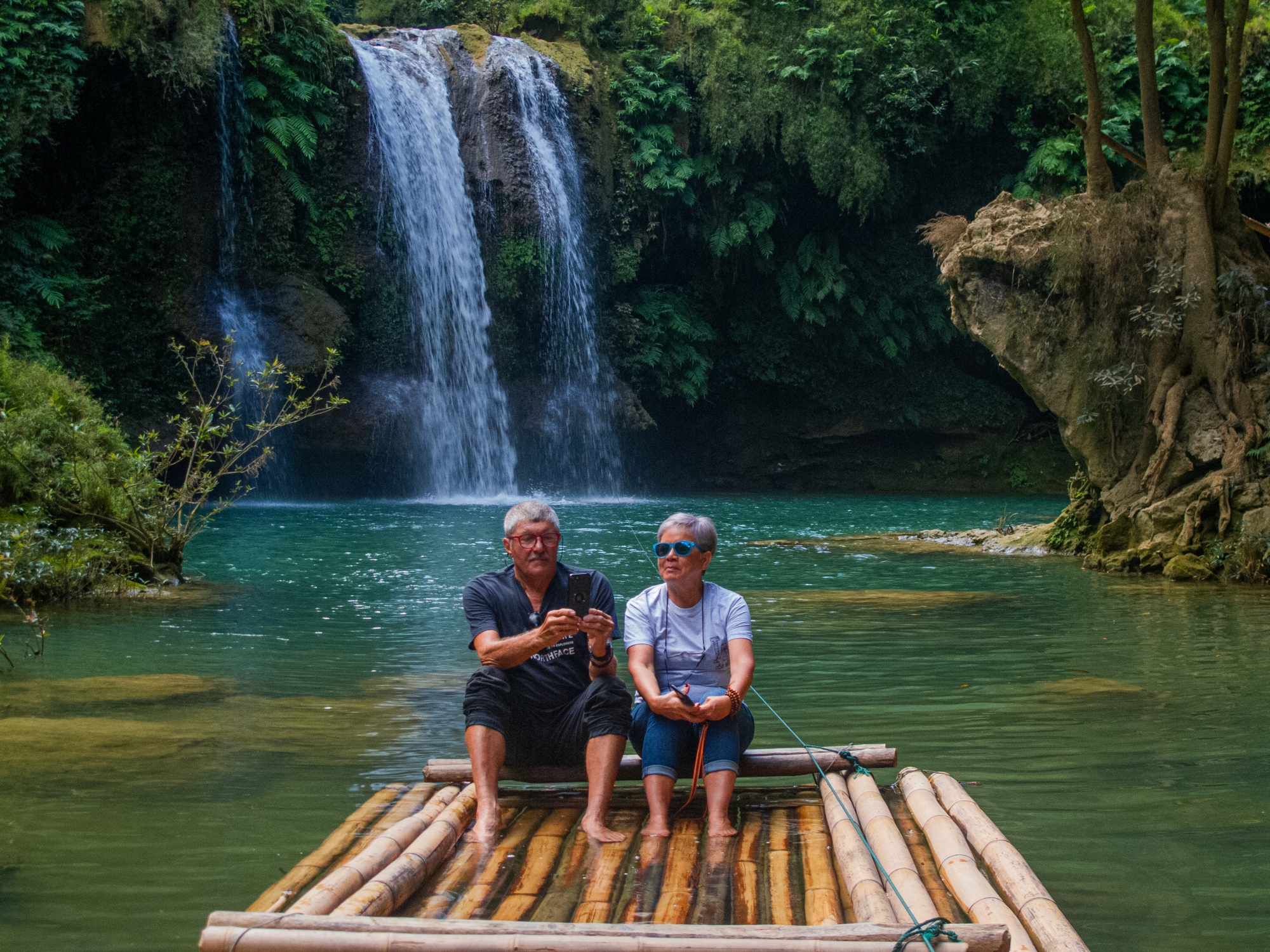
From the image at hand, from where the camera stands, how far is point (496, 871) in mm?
3863

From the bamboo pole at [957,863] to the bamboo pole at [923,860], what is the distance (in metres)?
0.03

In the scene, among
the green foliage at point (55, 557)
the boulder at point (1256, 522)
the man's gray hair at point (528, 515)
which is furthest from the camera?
the boulder at point (1256, 522)

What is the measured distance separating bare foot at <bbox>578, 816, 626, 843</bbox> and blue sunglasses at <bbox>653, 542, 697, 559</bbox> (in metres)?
1.00

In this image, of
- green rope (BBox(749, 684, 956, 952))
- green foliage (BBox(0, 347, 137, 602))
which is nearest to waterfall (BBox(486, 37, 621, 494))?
green foliage (BBox(0, 347, 137, 602))

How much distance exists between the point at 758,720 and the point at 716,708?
2.08 metres

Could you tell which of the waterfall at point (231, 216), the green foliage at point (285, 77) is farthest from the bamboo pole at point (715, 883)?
the green foliage at point (285, 77)

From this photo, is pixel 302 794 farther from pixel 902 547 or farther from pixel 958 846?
pixel 902 547

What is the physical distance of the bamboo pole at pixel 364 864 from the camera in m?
3.28

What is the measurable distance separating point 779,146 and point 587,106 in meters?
4.34

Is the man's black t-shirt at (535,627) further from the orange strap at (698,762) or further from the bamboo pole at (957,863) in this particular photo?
the bamboo pole at (957,863)

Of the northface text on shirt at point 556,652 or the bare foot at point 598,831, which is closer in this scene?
the bare foot at point 598,831

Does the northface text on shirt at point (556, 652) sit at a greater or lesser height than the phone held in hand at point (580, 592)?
lesser

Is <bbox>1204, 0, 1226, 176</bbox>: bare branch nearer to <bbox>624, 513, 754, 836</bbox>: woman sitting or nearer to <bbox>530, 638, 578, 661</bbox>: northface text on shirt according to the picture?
<bbox>624, 513, 754, 836</bbox>: woman sitting

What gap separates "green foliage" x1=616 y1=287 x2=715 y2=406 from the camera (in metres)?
26.7
